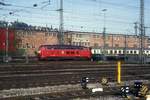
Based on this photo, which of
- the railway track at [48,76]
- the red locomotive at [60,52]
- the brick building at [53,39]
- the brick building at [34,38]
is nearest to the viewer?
the railway track at [48,76]

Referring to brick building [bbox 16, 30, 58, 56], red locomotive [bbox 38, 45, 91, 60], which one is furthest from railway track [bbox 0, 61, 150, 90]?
brick building [bbox 16, 30, 58, 56]

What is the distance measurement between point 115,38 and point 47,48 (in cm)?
6839

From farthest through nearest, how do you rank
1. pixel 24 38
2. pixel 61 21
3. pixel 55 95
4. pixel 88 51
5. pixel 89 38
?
pixel 89 38
pixel 24 38
pixel 88 51
pixel 61 21
pixel 55 95

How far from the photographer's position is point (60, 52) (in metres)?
52.1

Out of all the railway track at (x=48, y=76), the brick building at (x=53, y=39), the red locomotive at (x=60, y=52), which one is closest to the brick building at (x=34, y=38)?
the brick building at (x=53, y=39)

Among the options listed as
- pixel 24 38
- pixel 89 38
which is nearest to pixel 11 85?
pixel 24 38

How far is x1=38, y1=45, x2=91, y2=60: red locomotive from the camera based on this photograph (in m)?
51.5

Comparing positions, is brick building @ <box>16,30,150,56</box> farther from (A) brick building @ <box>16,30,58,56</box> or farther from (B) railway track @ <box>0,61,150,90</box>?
(B) railway track @ <box>0,61,150,90</box>

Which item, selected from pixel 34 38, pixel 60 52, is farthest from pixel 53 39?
pixel 60 52

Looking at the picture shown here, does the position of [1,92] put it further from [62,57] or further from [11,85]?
[62,57]

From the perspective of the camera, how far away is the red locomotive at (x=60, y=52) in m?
51.5

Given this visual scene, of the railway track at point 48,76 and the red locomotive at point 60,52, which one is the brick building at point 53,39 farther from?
the railway track at point 48,76

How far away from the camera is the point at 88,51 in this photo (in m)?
56.6

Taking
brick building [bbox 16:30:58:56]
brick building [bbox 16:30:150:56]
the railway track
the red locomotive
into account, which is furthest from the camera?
A: brick building [bbox 16:30:58:56]
